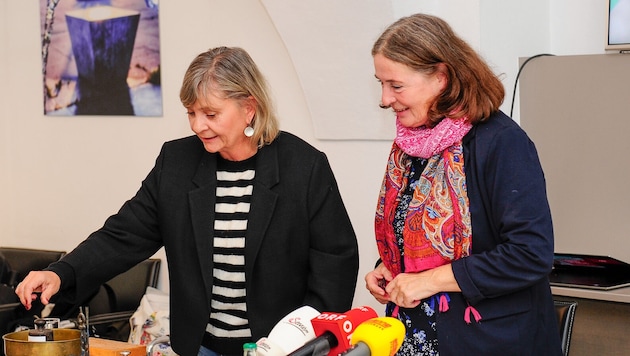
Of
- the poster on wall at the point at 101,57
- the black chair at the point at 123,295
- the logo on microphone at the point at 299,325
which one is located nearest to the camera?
the logo on microphone at the point at 299,325

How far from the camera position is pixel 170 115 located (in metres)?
4.85

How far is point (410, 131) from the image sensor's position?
88.5 inches

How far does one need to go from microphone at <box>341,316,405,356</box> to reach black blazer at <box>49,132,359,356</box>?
984mm

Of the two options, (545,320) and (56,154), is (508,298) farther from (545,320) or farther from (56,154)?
(56,154)

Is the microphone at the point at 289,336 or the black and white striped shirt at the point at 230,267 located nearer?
the microphone at the point at 289,336

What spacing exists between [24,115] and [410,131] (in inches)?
152

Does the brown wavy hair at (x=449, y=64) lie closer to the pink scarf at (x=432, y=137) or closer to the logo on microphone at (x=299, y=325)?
the pink scarf at (x=432, y=137)

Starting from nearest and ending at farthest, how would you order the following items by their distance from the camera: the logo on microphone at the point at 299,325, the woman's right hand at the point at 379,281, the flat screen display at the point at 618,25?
the logo on microphone at the point at 299,325 → the woman's right hand at the point at 379,281 → the flat screen display at the point at 618,25

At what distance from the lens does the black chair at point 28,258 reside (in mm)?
5074

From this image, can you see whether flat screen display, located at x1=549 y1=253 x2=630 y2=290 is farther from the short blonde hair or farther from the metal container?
the metal container

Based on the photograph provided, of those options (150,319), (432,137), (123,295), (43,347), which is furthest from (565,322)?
(123,295)

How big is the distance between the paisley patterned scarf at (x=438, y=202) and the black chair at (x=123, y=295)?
2.75 m

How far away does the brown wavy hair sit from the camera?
2135 millimetres

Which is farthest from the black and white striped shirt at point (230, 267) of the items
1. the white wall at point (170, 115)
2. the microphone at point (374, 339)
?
the white wall at point (170, 115)
